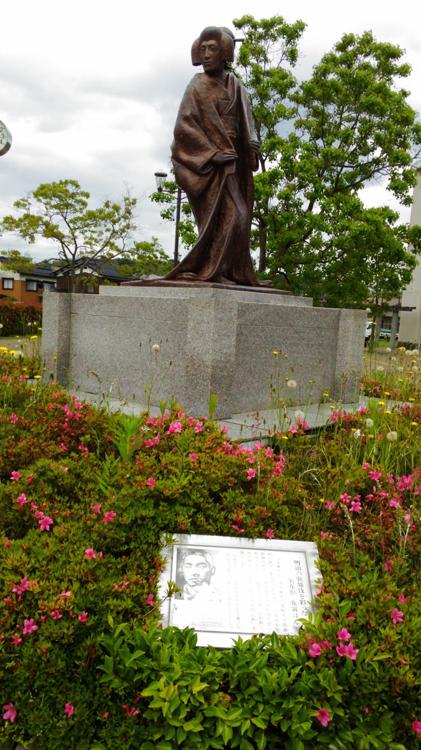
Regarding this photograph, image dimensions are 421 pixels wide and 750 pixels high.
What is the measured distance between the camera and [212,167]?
6.32 meters

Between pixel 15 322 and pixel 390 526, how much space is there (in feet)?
84.8

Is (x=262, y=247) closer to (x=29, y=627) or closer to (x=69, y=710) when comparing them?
(x=29, y=627)

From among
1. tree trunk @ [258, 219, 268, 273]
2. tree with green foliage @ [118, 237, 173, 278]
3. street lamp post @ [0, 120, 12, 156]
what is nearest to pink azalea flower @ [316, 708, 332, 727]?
street lamp post @ [0, 120, 12, 156]

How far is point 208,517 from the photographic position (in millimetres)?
2922

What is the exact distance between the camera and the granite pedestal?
5.40 m

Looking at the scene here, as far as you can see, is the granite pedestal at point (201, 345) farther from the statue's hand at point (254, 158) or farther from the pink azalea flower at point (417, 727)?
the pink azalea flower at point (417, 727)

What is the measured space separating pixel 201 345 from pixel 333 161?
14072 millimetres

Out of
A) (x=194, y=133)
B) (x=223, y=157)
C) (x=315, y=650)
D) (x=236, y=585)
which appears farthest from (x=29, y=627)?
(x=194, y=133)

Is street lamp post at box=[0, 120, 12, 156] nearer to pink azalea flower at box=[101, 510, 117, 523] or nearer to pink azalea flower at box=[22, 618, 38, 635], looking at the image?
pink azalea flower at box=[101, 510, 117, 523]

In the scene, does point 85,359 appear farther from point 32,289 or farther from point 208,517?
point 32,289

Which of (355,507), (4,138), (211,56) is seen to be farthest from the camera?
(4,138)

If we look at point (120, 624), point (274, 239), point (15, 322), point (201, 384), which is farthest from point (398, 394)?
point (15, 322)

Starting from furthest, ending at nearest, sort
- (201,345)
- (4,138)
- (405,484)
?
(4,138), (201,345), (405,484)

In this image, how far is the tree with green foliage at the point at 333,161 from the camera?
1686 cm
